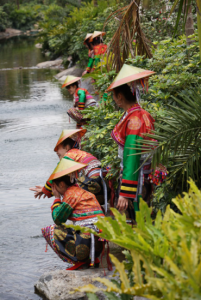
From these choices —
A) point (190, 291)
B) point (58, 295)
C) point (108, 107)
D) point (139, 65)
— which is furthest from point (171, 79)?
Answer: point (190, 291)

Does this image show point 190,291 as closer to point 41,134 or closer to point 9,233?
point 9,233

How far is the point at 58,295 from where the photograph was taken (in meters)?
2.97

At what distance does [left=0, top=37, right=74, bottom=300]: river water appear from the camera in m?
3.69

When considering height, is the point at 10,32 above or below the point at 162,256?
below

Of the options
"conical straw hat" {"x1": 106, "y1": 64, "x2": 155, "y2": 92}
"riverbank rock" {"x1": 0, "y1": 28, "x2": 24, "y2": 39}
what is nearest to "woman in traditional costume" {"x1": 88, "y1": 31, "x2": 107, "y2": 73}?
"conical straw hat" {"x1": 106, "y1": 64, "x2": 155, "y2": 92}

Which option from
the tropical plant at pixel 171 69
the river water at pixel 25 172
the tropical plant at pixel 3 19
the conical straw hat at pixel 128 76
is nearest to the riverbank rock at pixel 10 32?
the tropical plant at pixel 3 19

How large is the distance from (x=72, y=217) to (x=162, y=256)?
1.73 m

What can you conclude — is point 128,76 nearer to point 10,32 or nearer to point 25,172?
point 25,172

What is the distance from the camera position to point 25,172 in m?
6.43

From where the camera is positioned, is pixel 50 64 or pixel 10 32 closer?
pixel 50 64

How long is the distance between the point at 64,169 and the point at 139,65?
1.90m

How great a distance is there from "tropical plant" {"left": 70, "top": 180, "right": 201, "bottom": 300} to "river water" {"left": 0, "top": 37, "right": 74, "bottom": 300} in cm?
182

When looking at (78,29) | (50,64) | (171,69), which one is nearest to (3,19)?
(50,64)

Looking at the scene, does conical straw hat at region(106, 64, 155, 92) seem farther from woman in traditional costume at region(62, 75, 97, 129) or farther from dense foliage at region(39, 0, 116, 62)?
dense foliage at region(39, 0, 116, 62)
